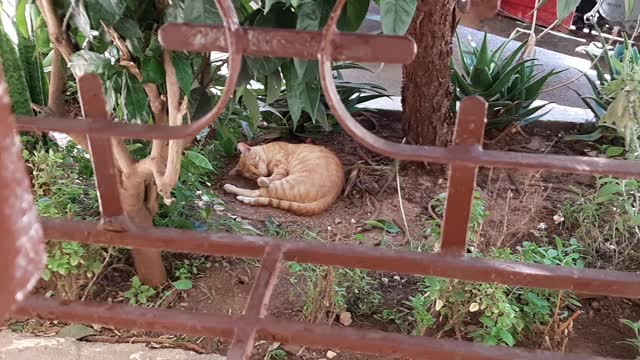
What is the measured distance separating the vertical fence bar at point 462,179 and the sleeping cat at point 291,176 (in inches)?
70.7

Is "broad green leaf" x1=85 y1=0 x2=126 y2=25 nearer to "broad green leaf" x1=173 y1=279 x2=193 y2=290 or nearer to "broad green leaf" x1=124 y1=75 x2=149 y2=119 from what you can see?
"broad green leaf" x1=124 y1=75 x2=149 y2=119

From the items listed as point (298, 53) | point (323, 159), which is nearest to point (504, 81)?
point (323, 159)

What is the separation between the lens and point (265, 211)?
2.71 meters

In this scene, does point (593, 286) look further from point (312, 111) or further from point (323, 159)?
point (323, 159)

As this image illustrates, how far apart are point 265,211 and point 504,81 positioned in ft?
3.73

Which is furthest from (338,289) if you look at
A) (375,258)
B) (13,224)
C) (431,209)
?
(13,224)

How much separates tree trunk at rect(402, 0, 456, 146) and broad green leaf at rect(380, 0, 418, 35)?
1.14 meters

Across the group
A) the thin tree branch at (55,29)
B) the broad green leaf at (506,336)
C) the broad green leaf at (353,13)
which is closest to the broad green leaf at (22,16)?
the thin tree branch at (55,29)

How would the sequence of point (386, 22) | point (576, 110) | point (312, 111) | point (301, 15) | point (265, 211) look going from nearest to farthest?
point (386, 22), point (301, 15), point (312, 111), point (265, 211), point (576, 110)

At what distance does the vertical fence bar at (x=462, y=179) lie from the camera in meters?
0.79

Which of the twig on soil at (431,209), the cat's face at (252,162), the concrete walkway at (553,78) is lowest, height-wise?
the twig on soil at (431,209)

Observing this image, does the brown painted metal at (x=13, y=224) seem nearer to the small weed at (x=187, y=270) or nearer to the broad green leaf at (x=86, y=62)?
the broad green leaf at (x=86, y=62)

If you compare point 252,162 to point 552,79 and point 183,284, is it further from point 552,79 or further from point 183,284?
point 552,79

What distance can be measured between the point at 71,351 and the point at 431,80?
5.14 ft
